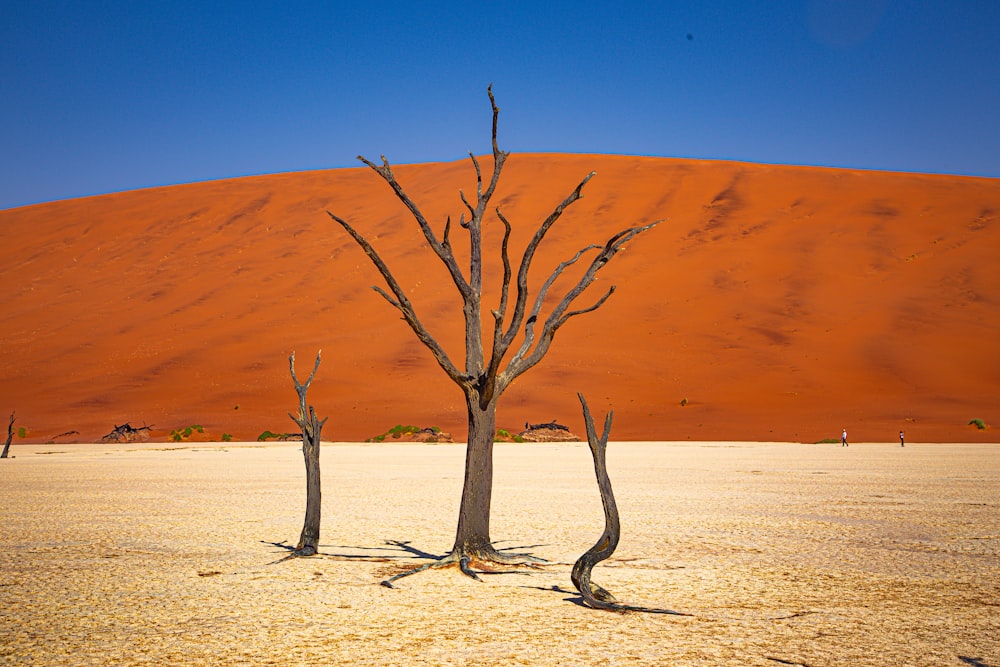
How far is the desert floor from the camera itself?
208 inches

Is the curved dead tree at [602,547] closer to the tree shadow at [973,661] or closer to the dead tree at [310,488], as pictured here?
the tree shadow at [973,661]

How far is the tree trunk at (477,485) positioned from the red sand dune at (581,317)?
95.2 ft

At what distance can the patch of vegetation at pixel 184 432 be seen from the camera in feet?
122

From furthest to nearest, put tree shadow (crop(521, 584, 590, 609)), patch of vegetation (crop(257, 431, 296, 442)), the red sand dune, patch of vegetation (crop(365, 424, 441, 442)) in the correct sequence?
the red sand dune < patch of vegetation (crop(257, 431, 296, 442)) < patch of vegetation (crop(365, 424, 441, 442)) < tree shadow (crop(521, 584, 590, 609))

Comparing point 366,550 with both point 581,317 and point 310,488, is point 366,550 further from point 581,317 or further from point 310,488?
point 581,317

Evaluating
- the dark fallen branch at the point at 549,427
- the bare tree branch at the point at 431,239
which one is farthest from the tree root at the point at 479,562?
the dark fallen branch at the point at 549,427

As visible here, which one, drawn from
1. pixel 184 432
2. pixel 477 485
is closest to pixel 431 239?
pixel 477 485

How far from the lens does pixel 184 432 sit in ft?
125

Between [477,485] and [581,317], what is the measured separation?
47.4m

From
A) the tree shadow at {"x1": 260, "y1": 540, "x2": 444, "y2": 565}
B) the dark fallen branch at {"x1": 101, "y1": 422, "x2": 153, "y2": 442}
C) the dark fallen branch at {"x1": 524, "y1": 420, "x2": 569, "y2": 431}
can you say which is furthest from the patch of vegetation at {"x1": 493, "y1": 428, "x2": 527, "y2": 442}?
the tree shadow at {"x1": 260, "y1": 540, "x2": 444, "y2": 565}

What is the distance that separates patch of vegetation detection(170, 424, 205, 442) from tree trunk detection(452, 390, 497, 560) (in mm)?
31962

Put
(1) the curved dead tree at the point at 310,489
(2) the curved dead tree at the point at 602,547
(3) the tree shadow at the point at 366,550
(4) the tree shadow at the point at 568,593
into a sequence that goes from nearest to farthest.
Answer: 1. (2) the curved dead tree at the point at 602,547
2. (4) the tree shadow at the point at 568,593
3. (3) the tree shadow at the point at 366,550
4. (1) the curved dead tree at the point at 310,489

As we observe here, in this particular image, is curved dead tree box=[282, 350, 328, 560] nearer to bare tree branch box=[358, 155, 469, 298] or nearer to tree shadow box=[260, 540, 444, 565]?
Answer: tree shadow box=[260, 540, 444, 565]

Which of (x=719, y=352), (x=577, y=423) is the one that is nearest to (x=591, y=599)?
(x=577, y=423)
